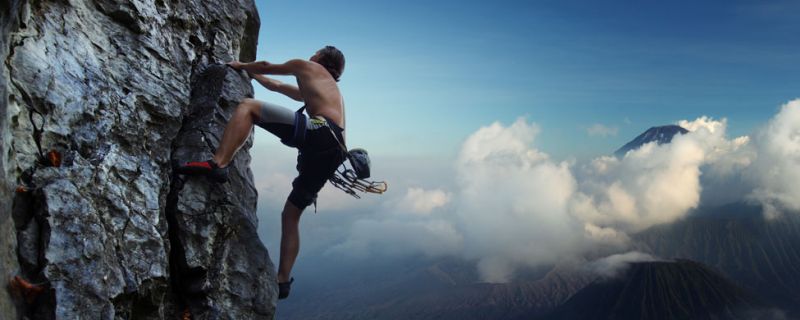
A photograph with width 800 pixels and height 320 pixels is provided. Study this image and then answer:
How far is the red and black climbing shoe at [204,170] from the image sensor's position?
7430mm

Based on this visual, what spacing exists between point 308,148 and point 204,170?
1.88 metres

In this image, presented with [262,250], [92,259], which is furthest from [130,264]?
[262,250]

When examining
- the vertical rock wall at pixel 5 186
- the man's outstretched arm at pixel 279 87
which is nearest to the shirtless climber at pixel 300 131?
the man's outstretched arm at pixel 279 87

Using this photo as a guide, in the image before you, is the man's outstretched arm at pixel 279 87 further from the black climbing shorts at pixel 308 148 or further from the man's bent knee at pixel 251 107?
the man's bent knee at pixel 251 107

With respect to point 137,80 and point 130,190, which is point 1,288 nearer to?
point 130,190

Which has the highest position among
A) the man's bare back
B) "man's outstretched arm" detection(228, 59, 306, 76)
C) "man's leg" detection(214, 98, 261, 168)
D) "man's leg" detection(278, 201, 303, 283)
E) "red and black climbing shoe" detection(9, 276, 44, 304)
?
"man's outstretched arm" detection(228, 59, 306, 76)

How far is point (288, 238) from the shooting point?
934cm

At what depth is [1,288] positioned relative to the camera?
14.4ft

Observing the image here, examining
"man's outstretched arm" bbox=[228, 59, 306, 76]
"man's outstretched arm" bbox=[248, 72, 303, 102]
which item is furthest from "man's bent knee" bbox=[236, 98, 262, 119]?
"man's outstretched arm" bbox=[248, 72, 303, 102]

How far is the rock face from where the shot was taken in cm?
506

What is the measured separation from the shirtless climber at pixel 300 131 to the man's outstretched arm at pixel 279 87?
871mm

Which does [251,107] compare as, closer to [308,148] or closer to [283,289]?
[308,148]

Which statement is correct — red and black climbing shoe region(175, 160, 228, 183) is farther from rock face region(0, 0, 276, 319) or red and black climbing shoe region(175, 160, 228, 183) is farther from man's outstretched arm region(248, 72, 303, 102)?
man's outstretched arm region(248, 72, 303, 102)

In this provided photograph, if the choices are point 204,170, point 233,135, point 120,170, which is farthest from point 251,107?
point 120,170
